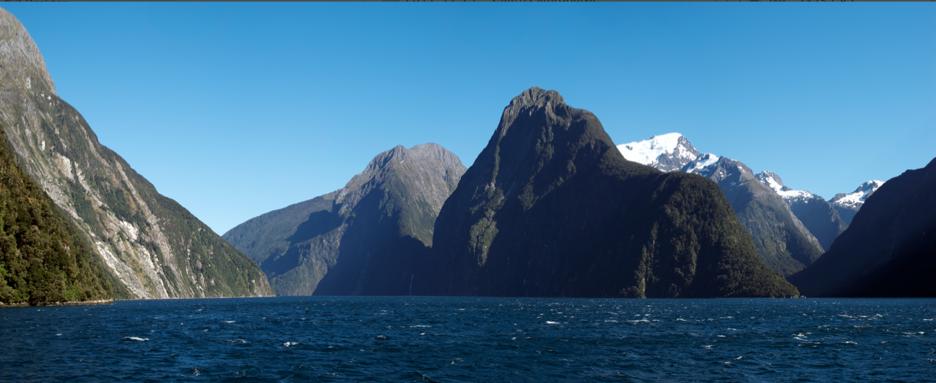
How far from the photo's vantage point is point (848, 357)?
76875mm

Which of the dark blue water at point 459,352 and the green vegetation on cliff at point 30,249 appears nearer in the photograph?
the dark blue water at point 459,352

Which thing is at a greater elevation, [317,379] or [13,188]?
[13,188]

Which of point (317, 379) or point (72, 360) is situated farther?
point (72, 360)

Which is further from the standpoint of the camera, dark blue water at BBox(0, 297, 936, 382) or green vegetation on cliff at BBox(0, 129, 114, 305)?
green vegetation on cliff at BBox(0, 129, 114, 305)

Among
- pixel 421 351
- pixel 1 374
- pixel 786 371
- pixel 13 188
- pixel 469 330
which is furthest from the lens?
pixel 13 188

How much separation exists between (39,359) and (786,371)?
64355 millimetres

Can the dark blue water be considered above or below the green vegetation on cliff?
below

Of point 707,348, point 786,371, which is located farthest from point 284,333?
point 786,371

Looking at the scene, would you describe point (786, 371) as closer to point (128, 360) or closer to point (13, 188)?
point (128, 360)

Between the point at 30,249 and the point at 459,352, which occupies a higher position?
the point at 30,249

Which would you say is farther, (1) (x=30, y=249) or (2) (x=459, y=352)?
(1) (x=30, y=249)

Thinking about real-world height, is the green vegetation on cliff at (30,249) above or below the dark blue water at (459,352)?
above

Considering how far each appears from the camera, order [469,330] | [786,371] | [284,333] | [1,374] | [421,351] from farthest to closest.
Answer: [469,330] → [284,333] → [421,351] → [786,371] → [1,374]

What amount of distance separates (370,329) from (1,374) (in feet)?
207
